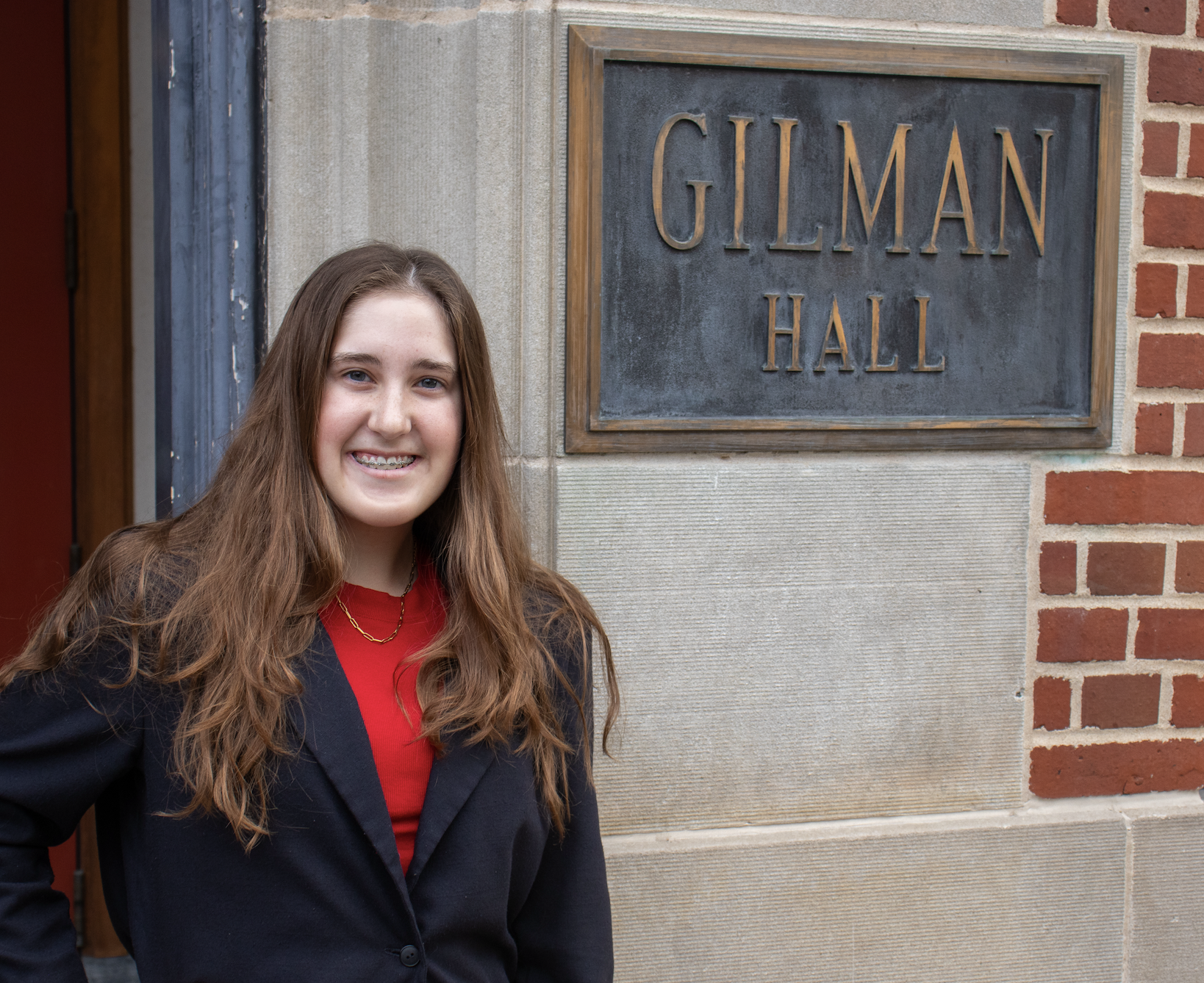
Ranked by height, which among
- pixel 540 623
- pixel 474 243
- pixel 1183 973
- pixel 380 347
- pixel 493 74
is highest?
pixel 493 74

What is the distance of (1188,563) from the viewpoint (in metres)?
2.33

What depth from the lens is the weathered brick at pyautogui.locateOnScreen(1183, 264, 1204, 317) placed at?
2299 millimetres

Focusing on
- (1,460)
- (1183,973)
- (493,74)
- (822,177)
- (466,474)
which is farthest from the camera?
(1,460)

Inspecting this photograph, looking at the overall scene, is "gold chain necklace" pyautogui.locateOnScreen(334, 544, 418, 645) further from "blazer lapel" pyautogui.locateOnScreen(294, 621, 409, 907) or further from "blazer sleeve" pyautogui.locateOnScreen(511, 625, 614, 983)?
"blazer sleeve" pyautogui.locateOnScreen(511, 625, 614, 983)

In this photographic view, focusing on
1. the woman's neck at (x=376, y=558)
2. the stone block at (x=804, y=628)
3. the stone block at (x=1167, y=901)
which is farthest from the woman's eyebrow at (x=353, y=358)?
the stone block at (x=1167, y=901)

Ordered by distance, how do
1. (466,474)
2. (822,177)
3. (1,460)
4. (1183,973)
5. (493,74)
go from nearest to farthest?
(466,474)
(493,74)
(822,177)
(1183,973)
(1,460)

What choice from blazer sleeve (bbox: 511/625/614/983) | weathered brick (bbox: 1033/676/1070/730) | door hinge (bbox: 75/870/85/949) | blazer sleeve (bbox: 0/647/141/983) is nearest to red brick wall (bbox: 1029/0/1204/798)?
weathered brick (bbox: 1033/676/1070/730)

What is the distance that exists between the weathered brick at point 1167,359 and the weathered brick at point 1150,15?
0.63 m

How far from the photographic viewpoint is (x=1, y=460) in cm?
297

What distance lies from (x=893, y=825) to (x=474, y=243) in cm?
144

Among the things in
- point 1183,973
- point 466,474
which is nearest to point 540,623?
point 466,474

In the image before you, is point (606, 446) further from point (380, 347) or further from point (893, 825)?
point (893, 825)

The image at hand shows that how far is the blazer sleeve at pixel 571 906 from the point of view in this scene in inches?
63.1

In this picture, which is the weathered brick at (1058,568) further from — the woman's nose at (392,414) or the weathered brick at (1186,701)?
the woman's nose at (392,414)
